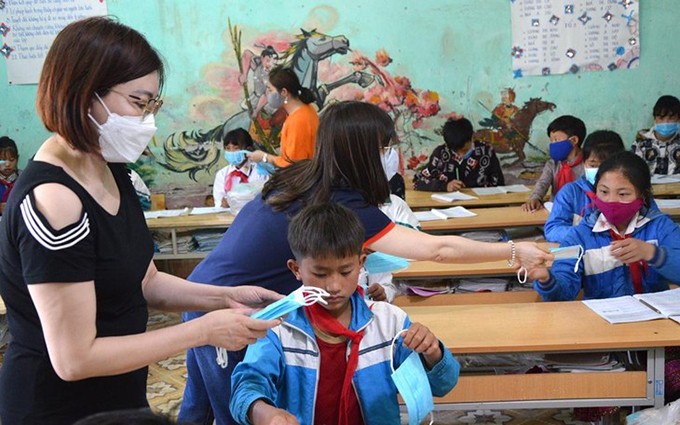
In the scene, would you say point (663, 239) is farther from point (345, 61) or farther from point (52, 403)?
point (345, 61)

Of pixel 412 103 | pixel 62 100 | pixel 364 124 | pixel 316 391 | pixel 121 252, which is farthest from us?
pixel 412 103

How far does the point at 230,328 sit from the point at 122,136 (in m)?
0.44

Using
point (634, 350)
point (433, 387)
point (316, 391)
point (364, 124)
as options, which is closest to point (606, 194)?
point (634, 350)

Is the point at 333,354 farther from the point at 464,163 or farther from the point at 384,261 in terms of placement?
the point at 464,163

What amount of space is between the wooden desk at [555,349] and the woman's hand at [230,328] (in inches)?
38.9

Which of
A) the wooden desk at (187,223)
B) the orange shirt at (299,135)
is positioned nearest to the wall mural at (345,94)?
the wooden desk at (187,223)

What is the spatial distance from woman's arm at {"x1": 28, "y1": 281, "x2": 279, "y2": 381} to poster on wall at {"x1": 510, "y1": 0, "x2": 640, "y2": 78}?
5.38 m

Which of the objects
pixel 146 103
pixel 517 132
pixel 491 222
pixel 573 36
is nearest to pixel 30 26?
pixel 517 132

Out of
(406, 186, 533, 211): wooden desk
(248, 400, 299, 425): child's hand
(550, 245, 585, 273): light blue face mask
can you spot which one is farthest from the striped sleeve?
(406, 186, 533, 211): wooden desk

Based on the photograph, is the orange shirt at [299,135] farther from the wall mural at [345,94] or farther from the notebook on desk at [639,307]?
the notebook on desk at [639,307]

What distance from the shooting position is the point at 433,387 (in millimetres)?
1698

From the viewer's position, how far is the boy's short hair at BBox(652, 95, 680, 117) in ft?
18.8

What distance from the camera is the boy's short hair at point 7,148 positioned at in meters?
6.12

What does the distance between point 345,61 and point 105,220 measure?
5116mm
